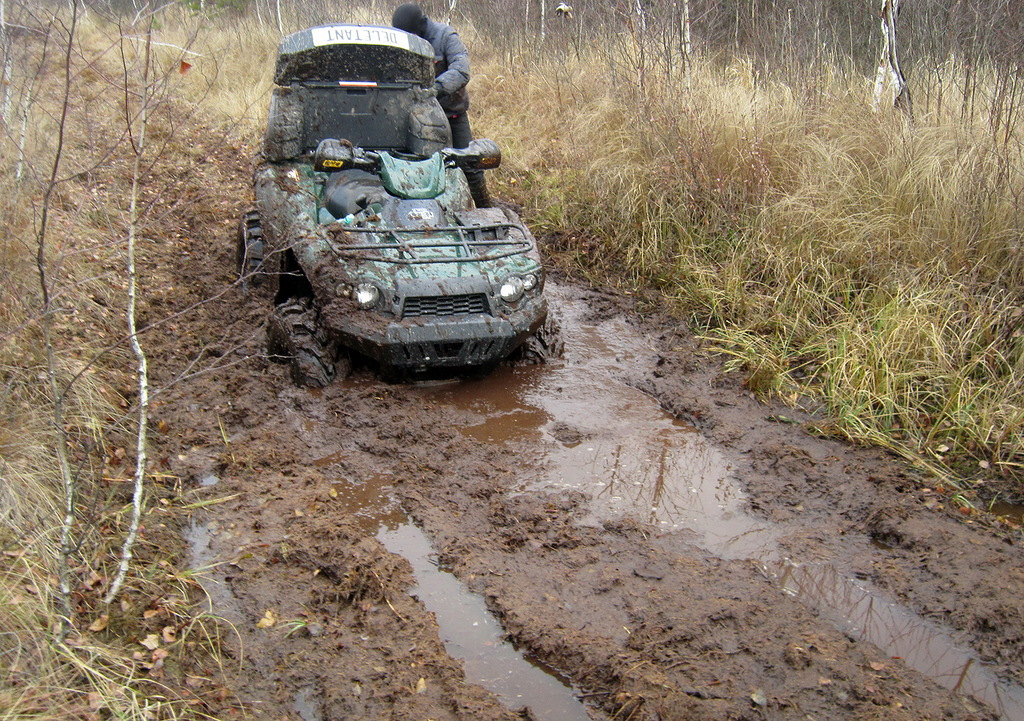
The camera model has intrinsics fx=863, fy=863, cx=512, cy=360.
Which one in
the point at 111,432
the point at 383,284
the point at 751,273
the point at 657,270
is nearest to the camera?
the point at 111,432

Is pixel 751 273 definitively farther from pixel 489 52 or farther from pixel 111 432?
pixel 489 52

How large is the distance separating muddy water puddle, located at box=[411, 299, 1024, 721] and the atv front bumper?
0.34 metres

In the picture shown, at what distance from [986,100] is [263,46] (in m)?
10.5

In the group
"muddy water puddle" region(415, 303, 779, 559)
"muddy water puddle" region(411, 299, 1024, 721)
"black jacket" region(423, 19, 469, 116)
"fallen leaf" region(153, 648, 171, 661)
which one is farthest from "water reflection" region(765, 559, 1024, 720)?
"black jacket" region(423, 19, 469, 116)

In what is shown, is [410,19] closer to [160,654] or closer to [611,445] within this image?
[611,445]

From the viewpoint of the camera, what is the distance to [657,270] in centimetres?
735

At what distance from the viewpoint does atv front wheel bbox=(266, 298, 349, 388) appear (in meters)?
5.34

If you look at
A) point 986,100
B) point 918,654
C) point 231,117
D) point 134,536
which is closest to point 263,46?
point 231,117

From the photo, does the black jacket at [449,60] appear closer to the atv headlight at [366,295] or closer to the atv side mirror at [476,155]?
the atv side mirror at [476,155]

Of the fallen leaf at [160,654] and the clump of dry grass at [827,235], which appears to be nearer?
the fallen leaf at [160,654]

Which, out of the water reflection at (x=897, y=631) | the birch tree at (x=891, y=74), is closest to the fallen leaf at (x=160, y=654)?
the water reflection at (x=897, y=631)

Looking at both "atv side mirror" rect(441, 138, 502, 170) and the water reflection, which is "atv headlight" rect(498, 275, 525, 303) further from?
the water reflection

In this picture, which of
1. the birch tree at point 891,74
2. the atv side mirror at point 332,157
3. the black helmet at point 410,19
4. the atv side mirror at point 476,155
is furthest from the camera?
the black helmet at point 410,19

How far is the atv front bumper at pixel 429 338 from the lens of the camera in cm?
503
